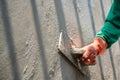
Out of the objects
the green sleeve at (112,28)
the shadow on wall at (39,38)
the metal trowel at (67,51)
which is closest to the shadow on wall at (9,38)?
the shadow on wall at (39,38)

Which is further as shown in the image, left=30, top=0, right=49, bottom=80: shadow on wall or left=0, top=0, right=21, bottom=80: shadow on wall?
left=30, top=0, right=49, bottom=80: shadow on wall

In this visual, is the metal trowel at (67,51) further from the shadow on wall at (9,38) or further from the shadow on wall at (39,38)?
the shadow on wall at (9,38)

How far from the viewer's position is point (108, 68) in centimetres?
200

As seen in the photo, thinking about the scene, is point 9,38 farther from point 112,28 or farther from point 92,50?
point 112,28

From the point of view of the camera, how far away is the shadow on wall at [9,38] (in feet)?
3.49

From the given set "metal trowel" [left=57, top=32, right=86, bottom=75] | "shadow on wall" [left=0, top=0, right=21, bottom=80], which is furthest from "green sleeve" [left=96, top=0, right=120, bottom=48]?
"shadow on wall" [left=0, top=0, right=21, bottom=80]

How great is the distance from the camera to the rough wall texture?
3.54 ft

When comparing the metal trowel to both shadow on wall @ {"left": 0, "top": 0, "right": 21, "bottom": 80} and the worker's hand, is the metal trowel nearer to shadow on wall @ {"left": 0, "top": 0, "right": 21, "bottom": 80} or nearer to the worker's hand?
the worker's hand

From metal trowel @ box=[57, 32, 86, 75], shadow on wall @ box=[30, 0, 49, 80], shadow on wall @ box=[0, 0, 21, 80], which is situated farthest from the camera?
metal trowel @ box=[57, 32, 86, 75]

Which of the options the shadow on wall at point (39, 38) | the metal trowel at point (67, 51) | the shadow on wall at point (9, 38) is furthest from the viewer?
the metal trowel at point (67, 51)

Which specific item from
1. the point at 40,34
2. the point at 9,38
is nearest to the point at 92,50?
the point at 40,34

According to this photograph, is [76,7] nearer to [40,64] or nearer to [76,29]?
[76,29]

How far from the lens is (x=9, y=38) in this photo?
1.08 metres

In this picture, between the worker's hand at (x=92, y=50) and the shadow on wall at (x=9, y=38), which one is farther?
the worker's hand at (x=92, y=50)
